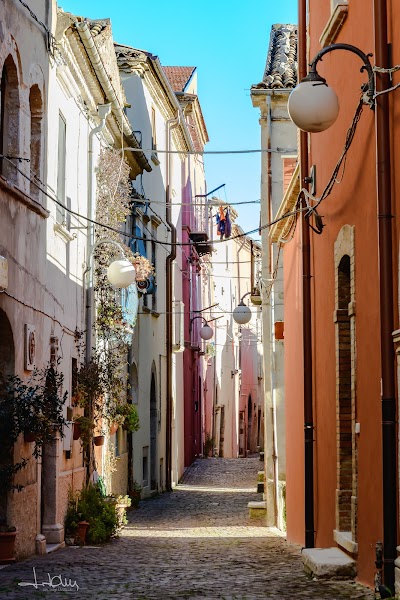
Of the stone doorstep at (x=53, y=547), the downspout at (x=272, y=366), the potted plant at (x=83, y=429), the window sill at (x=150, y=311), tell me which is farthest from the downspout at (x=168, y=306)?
the stone doorstep at (x=53, y=547)

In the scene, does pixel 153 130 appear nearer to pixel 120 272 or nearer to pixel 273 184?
pixel 273 184

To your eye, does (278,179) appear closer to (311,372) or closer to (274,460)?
(274,460)

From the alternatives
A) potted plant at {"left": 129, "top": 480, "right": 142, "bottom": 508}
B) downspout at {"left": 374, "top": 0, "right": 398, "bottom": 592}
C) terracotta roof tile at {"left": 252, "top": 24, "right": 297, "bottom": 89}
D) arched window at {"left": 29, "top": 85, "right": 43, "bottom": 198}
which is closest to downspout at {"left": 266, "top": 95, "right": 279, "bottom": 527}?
terracotta roof tile at {"left": 252, "top": 24, "right": 297, "bottom": 89}

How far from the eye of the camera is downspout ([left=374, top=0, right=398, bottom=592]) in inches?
328

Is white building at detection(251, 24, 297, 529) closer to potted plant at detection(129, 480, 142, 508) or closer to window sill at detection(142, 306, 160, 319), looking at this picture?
potted plant at detection(129, 480, 142, 508)

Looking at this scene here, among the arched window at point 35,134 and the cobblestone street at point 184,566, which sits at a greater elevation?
the arched window at point 35,134

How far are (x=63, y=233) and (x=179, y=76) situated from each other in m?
25.3

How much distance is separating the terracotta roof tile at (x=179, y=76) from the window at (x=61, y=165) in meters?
22.4

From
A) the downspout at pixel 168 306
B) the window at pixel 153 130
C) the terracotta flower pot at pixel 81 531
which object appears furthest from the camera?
the downspout at pixel 168 306

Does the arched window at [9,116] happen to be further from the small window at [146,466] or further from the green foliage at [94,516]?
the small window at [146,466]

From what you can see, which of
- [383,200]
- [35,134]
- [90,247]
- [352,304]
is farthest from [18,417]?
[90,247]

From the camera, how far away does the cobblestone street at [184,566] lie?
9195 mm

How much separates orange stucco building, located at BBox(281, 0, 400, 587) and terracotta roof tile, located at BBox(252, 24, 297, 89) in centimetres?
736

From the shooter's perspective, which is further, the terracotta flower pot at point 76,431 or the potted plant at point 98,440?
the potted plant at point 98,440
